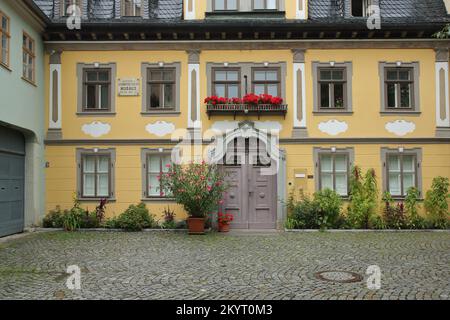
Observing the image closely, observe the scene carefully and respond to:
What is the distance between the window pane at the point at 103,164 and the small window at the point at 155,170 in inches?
51.9

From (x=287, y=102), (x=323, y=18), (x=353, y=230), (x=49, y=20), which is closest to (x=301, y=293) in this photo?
(x=353, y=230)

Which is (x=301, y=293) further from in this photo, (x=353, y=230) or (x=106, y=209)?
(x=106, y=209)

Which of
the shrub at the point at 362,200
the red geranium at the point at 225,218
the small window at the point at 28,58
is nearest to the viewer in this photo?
the small window at the point at 28,58

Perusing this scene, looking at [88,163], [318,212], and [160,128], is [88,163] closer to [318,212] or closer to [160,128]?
[160,128]

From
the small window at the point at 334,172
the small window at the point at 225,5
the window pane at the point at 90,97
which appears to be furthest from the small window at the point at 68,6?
the small window at the point at 334,172

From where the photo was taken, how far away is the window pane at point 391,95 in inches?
553

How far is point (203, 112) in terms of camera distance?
1399 centimetres

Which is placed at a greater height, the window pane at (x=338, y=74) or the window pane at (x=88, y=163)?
the window pane at (x=338, y=74)

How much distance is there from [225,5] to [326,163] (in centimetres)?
604

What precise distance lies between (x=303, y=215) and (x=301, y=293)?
23.1 ft

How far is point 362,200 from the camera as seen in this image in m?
13.4

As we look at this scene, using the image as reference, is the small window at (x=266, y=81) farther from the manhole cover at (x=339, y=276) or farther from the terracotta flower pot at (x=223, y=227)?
the manhole cover at (x=339, y=276)

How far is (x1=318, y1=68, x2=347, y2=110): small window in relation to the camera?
46.1ft

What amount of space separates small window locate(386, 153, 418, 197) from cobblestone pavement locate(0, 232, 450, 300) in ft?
6.52
